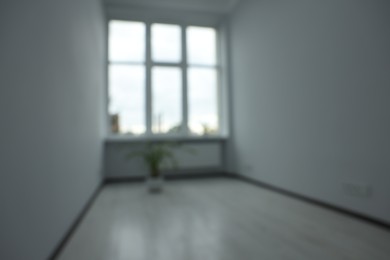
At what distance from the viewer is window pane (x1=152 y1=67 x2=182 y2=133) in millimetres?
4684

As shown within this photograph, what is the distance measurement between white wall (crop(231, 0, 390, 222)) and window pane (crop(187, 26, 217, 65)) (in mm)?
1042

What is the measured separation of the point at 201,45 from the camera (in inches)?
197

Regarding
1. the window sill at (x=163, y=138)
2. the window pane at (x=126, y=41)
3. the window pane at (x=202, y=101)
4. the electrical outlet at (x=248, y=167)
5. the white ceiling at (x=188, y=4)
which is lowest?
the electrical outlet at (x=248, y=167)

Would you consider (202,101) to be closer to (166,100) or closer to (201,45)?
(166,100)

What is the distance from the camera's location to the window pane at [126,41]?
4566 millimetres

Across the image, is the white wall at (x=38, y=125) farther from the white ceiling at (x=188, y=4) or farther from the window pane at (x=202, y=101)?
the window pane at (x=202, y=101)

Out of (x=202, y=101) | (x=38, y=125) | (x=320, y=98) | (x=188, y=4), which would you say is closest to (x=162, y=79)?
(x=202, y=101)

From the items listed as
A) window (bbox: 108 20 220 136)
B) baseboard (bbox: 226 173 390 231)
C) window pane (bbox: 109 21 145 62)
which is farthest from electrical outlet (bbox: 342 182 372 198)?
window pane (bbox: 109 21 145 62)

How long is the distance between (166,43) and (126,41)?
0.75 metres

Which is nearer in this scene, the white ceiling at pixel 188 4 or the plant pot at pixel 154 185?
the plant pot at pixel 154 185

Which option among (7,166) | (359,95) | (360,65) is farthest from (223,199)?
(7,166)

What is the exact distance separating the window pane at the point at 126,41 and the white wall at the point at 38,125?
89.2 inches

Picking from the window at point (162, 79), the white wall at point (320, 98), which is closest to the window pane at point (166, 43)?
the window at point (162, 79)

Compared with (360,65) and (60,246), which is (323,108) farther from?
(60,246)
